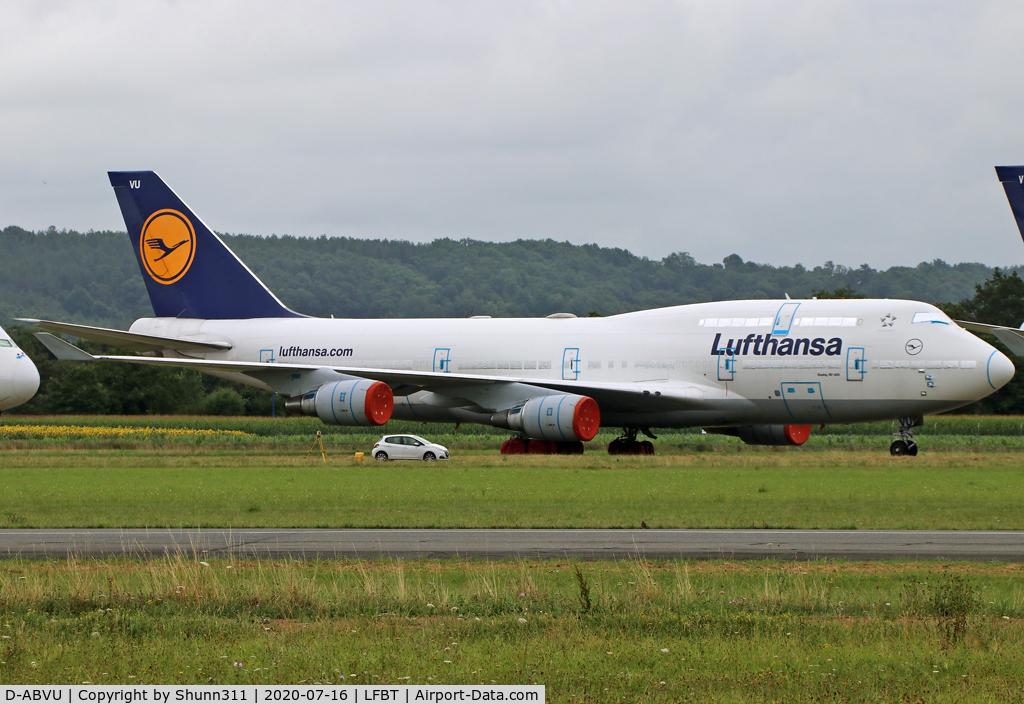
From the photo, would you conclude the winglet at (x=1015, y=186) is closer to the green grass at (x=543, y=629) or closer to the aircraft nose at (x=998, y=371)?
the aircraft nose at (x=998, y=371)

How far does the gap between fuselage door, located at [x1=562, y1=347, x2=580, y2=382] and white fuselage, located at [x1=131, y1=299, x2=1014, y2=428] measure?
0.15 ft

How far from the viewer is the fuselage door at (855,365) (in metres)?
33.5

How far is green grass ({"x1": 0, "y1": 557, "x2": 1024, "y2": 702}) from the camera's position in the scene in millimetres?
8477

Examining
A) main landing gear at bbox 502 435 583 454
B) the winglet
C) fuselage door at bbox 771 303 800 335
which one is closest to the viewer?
the winglet

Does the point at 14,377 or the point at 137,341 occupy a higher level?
the point at 137,341

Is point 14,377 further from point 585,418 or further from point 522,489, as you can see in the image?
point 522,489

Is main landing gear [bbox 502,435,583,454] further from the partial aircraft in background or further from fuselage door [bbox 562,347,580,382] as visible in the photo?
the partial aircraft in background

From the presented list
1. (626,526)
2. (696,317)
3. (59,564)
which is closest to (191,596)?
(59,564)

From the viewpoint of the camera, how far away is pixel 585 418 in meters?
34.9

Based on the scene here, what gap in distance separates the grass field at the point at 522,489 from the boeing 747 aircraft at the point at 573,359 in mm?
1573

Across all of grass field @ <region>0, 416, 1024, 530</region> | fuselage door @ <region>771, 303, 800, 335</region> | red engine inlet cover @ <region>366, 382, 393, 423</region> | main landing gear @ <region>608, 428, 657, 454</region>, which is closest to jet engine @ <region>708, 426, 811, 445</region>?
grass field @ <region>0, 416, 1024, 530</region>

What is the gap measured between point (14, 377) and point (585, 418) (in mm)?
18261

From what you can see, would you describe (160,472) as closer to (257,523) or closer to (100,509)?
(100,509)

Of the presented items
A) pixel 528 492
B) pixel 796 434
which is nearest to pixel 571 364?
pixel 796 434
